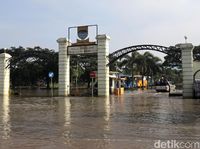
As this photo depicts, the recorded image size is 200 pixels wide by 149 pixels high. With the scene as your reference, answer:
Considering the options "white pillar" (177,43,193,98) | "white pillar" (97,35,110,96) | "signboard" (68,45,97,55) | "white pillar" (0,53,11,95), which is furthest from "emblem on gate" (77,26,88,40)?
"white pillar" (177,43,193,98)

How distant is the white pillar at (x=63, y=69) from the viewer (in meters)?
36.3

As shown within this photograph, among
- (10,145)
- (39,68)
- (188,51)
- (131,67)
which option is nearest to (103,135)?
(10,145)

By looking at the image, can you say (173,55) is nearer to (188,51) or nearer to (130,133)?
(188,51)

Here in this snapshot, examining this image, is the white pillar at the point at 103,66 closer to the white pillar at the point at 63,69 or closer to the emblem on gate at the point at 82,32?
the emblem on gate at the point at 82,32

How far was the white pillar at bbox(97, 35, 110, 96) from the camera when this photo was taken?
3425 cm

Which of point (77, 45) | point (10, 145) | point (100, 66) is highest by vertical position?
point (77, 45)

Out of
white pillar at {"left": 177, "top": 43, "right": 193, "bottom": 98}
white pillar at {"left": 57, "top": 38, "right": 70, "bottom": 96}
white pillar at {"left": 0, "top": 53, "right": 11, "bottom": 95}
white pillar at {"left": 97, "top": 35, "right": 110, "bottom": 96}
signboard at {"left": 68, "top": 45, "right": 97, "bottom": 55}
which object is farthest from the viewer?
white pillar at {"left": 0, "top": 53, "right": 11, "bottom": 95}

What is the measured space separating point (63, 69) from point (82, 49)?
3.20 meters

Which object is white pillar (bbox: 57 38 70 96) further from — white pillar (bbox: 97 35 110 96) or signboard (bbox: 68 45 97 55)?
white pillar (bbox: 97 35 110 96)

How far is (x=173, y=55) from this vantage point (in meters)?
32.8

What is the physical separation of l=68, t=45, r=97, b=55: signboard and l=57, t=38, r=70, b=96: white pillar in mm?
682

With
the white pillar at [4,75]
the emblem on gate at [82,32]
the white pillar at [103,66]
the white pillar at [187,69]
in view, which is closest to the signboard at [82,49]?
the white pillar at [103,66]

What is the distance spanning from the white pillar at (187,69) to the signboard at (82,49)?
9.91 metres

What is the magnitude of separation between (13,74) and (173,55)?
42.9 meters
